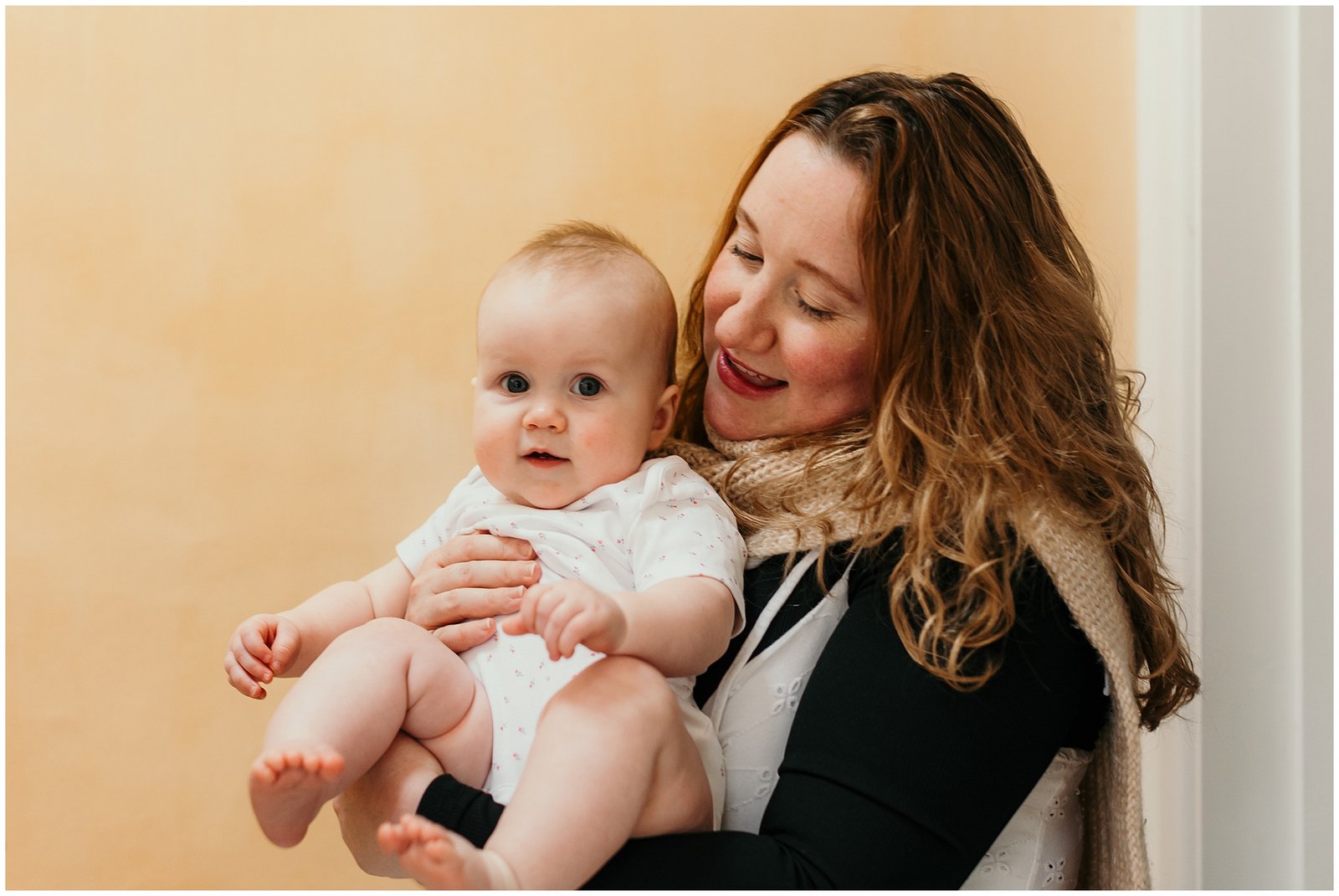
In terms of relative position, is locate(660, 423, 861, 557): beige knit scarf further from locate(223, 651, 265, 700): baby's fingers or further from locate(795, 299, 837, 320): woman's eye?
locate(223, 651, 265, 700): baby's fingers

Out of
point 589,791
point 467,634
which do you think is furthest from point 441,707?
point 589,791

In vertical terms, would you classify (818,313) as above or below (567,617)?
above

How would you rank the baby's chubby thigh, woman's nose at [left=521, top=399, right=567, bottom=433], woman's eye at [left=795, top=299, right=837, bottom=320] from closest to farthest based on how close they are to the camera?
the baby's chubby thigh
woman's nose at [left=521, top=399, right=567, bottom=433]
woman's eye at [left=795, top=299, right=837, bottom=320]

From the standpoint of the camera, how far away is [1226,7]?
143cm

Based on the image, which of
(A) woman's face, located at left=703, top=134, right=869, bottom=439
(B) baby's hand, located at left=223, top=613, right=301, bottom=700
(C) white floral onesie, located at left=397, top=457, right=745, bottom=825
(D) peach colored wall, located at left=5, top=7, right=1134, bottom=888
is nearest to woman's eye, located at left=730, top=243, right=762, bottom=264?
(A) woman's face, located at left=703, top=134, right=869, bottom=439

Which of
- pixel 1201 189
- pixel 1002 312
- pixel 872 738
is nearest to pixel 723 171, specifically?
pixel 1201 189

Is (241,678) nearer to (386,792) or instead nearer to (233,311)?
(386,792)

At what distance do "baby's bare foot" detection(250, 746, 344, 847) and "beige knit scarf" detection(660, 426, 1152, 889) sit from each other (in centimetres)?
46

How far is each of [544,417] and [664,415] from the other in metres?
0.16

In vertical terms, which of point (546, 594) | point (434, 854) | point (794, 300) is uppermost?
point (794, 300)

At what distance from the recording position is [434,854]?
731 mm

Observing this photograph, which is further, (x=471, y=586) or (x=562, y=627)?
(x=471, y=586)

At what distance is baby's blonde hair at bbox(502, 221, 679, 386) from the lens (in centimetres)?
111

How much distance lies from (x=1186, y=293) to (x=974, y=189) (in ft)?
1.57
